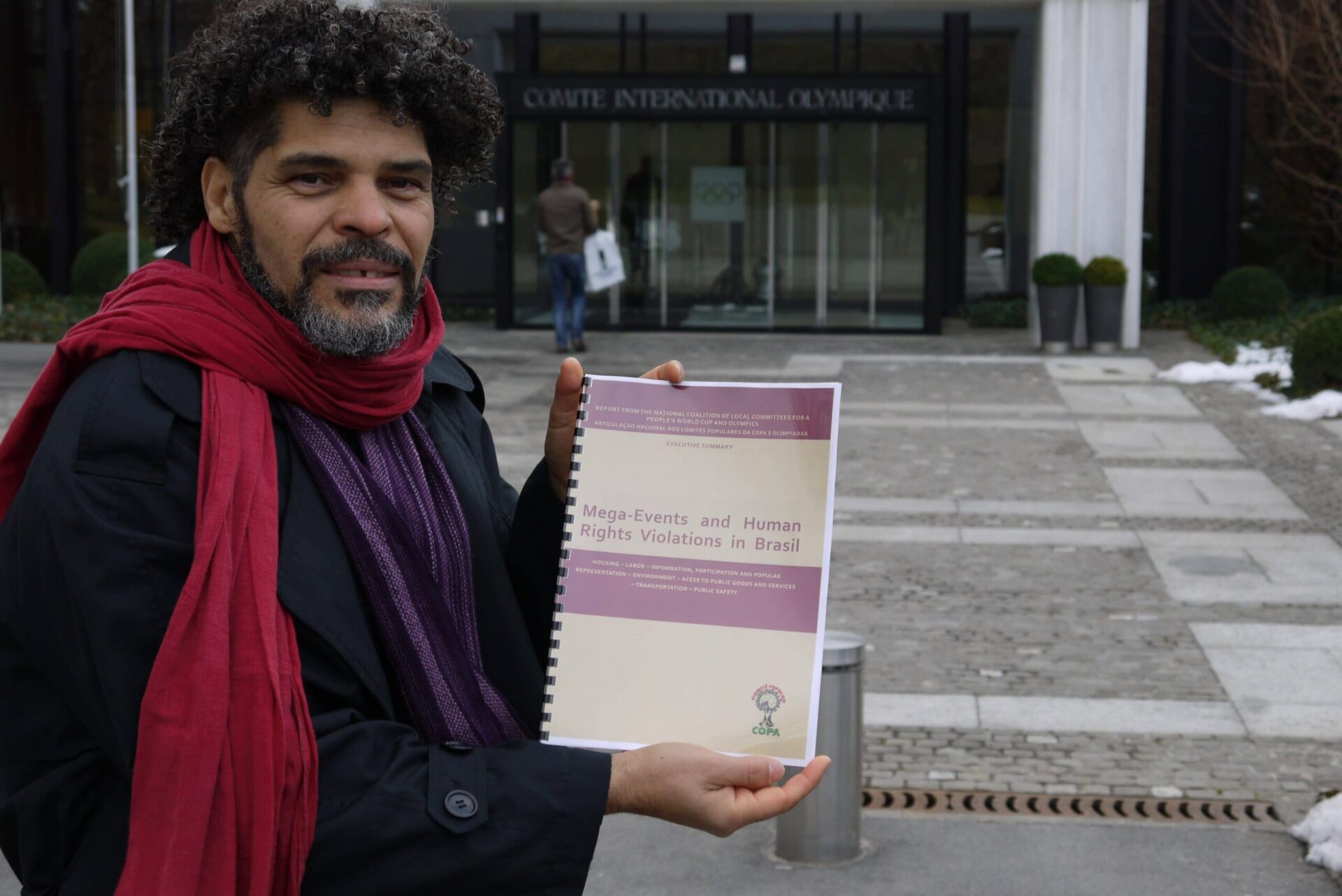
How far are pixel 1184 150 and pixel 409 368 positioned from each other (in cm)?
2370

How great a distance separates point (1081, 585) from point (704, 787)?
667cm

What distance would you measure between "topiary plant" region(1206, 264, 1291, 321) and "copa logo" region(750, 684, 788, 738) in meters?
21.0

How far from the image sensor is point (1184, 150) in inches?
952

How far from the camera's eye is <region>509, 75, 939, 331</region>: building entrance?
22047 millimetres

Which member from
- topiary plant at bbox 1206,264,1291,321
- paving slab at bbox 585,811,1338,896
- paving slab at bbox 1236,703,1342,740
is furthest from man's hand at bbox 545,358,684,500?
topiary plant at bbox 1206,264,1291,321

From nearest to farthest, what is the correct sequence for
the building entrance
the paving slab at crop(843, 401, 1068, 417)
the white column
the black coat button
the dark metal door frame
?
1. the black coat button
2. the paving slab at crop(843, 401, 1068, 417)
3. the white column
4. the dark metal door frame
5. the building entrance

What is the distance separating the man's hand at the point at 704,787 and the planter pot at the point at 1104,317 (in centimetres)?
1780

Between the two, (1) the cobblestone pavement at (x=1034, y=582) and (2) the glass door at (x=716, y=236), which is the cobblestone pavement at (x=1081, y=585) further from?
(2) the glass door at (x=716, y=236)

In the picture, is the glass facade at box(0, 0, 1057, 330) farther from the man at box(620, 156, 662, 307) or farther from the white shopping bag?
the white shopping bag

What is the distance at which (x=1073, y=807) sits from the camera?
17.6ft

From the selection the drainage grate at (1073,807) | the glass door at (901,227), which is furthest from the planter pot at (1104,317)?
the drainage grate at (1073,807)

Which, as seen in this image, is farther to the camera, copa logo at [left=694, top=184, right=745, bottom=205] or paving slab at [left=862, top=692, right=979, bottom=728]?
copa logo at [left=694, top=184, right=745, bottom=205]

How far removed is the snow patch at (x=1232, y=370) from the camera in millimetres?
16516

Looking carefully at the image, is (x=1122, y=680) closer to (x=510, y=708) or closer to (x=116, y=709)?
(x=510, y=708)
